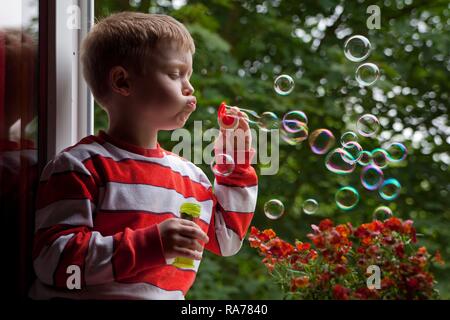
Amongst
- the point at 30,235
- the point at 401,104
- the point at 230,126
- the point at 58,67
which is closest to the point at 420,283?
the point at 230,126

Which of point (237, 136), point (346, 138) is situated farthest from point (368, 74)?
point (237, 136)

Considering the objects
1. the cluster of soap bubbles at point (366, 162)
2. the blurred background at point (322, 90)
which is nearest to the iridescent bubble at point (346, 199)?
the cluster of soap bubbles at point (366, 162)

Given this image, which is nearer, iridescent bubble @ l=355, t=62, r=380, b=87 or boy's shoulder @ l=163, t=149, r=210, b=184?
boy's shoulder @ l=163, t=149, r=210, b=184

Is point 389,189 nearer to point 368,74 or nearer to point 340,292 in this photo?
point 368,74

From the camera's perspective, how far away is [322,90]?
2.59m

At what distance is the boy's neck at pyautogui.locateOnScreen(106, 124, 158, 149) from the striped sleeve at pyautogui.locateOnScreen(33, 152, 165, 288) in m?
0.13

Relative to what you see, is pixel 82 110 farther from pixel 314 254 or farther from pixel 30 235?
pixel 314 254

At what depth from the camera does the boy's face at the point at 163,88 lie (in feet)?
3.76

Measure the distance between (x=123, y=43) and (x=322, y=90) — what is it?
1550 millimetres

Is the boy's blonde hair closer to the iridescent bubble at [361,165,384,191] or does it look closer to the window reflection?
the window reflection

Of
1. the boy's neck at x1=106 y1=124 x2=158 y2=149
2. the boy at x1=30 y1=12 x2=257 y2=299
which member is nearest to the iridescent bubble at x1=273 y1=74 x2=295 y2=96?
the boy at x1=30 y1=12 x2=257 y2=299

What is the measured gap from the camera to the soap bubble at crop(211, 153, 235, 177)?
1.23 m

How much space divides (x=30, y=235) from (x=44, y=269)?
0.58 feet
